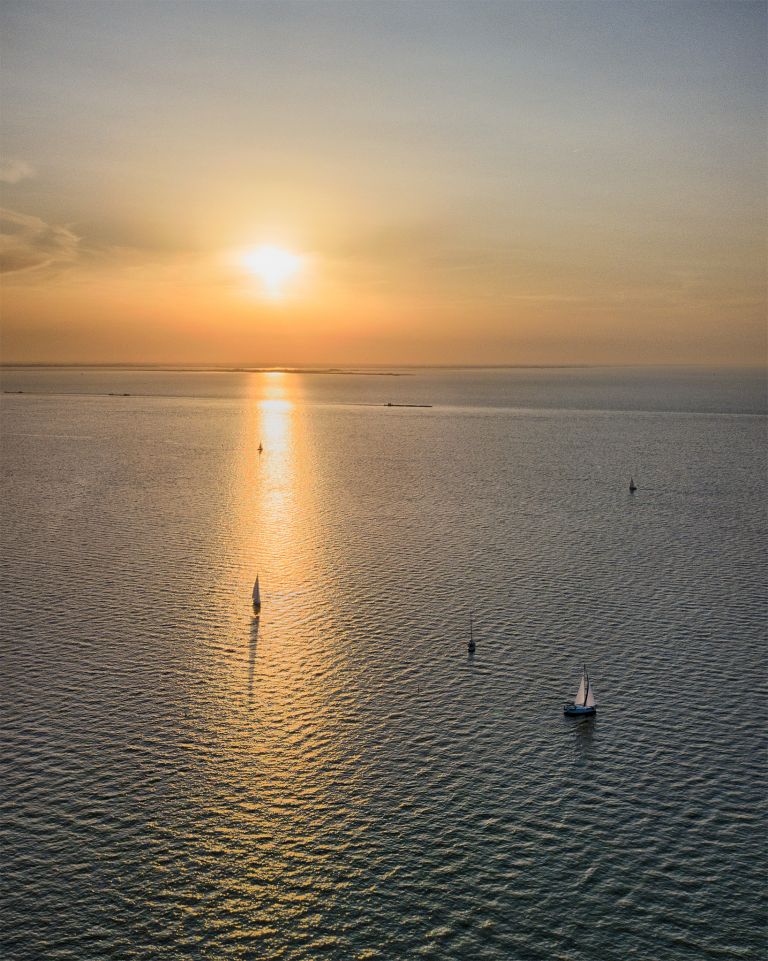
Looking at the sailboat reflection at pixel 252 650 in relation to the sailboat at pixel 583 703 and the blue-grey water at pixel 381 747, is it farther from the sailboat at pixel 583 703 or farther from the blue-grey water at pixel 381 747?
the sailboat at pixel 583 703

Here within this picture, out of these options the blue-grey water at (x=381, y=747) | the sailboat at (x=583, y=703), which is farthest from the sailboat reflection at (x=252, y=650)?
the sailboat at (x=583, y=703)

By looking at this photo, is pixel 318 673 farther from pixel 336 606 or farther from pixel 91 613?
pixel 91 613

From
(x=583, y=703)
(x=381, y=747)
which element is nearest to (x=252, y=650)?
(x=381, y=747)

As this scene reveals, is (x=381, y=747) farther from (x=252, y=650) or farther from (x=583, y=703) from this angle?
(x=252, y=650)

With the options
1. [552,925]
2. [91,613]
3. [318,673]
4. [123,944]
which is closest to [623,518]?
[318,673]

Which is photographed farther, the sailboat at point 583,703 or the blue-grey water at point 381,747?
the sailboat at point 583,703

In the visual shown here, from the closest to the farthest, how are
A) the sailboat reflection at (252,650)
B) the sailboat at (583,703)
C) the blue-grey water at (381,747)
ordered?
the blue-grey water at (381,747)
the sailboat at (583,703)
the sailboat reflection at (252,650)

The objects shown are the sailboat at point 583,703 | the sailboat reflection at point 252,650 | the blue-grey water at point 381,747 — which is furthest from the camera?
the sailboat reflection at point 252,650

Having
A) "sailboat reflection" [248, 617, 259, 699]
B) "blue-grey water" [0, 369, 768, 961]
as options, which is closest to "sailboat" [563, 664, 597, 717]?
"blue-grey water" [0, 369, 768, 961]
